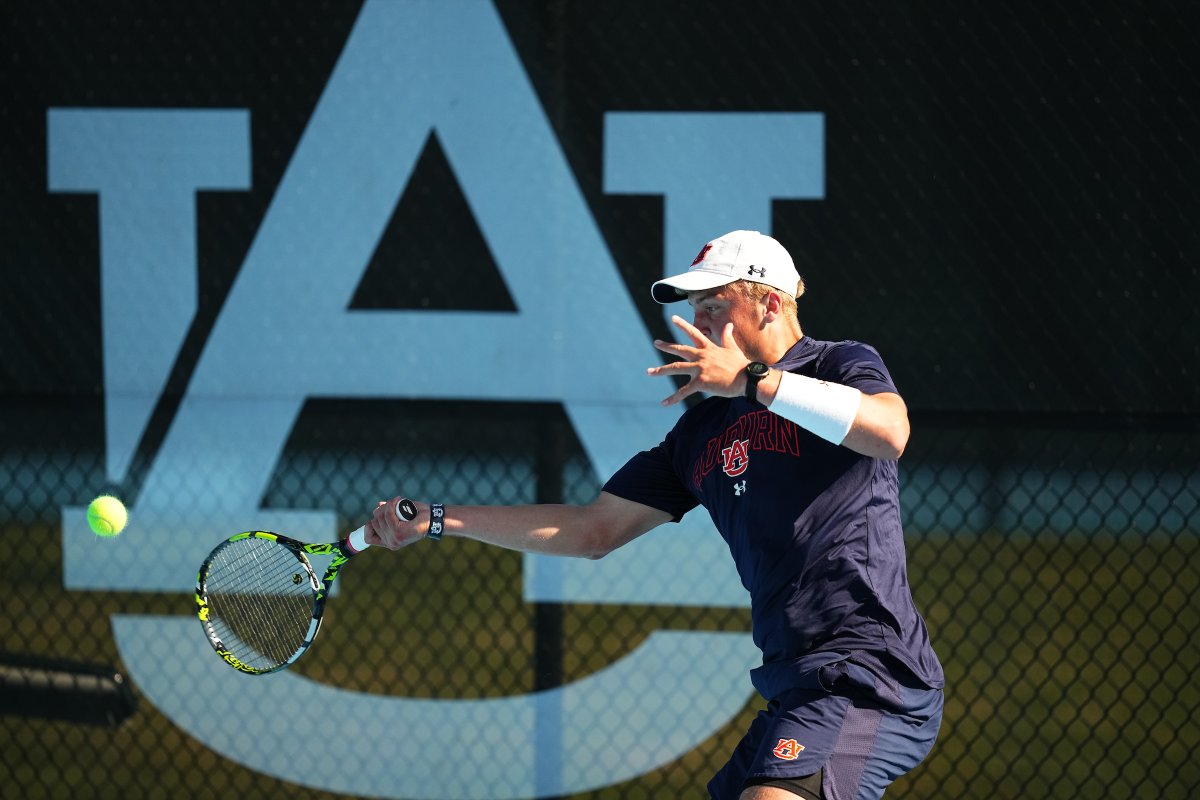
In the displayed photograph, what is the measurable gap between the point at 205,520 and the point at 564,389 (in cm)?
110

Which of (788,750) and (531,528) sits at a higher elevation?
(531,528)

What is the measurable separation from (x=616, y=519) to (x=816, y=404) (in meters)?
0.74

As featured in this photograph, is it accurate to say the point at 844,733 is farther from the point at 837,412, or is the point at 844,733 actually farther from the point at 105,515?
the point at 105,515

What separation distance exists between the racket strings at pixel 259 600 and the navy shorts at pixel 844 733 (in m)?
1.14

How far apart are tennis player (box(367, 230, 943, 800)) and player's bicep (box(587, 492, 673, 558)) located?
0.47 ft

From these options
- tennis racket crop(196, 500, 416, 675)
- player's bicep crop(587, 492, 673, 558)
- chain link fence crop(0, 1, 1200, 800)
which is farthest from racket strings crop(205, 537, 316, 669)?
chain link fence crop(0, 1, 1200, 800)

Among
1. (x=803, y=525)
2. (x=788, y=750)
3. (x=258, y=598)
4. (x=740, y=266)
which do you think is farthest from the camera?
(x=258, y=598)

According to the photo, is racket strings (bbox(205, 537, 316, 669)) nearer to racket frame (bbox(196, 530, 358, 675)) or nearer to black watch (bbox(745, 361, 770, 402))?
racket frame (bbox(196, 530, 358, 675))

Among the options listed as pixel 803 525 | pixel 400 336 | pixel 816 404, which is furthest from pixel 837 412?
pixel 400 336

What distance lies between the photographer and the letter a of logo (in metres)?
2.73

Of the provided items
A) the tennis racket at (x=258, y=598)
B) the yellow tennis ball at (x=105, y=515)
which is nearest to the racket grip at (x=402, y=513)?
the tennis racket at (x=258, y=598)

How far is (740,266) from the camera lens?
2748 millimetres

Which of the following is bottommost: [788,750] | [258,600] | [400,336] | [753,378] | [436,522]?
[788,750]

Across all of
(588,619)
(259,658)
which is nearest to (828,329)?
(588,619)
